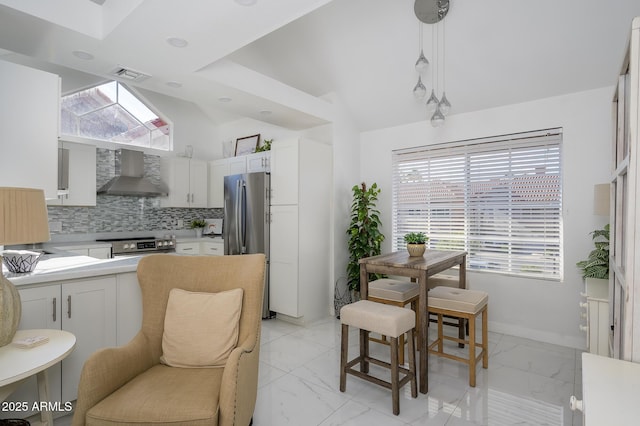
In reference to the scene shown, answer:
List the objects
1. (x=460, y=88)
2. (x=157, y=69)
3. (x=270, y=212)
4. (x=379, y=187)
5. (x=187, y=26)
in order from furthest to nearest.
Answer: (x=379, y=187)
(x=270, y=212)
(x=460, y=88)
(x=157, y=69)
(x=187, y=26)

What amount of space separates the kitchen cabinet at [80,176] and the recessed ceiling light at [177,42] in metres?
2.79

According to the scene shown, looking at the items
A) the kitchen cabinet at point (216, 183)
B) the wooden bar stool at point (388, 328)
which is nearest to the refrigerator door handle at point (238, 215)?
the kitchen cabinet at point (216, 183)

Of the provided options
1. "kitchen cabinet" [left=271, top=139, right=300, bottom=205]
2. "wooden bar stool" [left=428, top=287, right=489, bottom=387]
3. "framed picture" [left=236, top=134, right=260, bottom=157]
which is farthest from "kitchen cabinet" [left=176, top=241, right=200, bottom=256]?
"wooden bar stool" [left=428, top=287, right=489, bottom=387]

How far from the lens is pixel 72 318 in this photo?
2.11 meters

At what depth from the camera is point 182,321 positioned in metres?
1.92

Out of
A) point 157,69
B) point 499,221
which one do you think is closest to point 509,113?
point 499,221

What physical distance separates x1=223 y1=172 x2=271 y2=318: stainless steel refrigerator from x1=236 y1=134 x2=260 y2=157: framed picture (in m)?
1.03

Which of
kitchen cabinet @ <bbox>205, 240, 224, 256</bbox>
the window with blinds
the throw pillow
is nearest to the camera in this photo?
the throw pillow

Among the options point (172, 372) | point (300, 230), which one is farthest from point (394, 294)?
point (172, 372)

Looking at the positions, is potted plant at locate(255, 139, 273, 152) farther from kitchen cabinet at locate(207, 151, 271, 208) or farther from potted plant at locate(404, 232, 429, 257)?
potted plant at locate(404, 232, 429, 257)

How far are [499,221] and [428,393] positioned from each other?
203 cm

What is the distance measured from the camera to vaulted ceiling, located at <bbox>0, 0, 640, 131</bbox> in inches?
84.7

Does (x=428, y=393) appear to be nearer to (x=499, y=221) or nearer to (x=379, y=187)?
(x=499, y=221)

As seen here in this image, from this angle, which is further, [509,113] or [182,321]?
[509,113]
